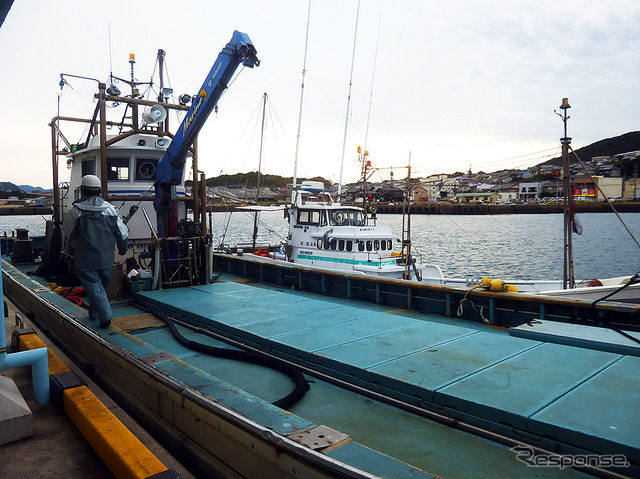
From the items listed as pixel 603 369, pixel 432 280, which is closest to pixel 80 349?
pixel 603 369

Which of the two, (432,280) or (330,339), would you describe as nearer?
(330,339)

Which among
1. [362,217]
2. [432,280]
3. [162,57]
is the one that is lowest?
[432,280]

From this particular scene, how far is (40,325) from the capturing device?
6.06 m

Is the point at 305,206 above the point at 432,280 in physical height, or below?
above

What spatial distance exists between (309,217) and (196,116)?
26.4 feet

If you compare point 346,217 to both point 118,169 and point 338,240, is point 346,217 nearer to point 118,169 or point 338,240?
point 338,240

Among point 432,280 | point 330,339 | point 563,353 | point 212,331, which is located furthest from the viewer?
point 432,280

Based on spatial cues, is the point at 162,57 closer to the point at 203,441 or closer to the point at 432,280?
the point at 432,280

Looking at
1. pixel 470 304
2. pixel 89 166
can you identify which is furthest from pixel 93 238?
pixel 89 166

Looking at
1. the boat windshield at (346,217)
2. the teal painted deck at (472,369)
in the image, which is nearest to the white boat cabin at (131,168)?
the teal painted deck at (472,369)

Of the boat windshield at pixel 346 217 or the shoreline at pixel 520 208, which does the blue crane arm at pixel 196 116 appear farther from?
the shoreline at pixel 520 208

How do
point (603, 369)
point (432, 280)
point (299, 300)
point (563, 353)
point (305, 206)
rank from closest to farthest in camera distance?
point (603, 369) → point (563, 353) → point (299, 300) → point (432, 280) → point (305, 206)

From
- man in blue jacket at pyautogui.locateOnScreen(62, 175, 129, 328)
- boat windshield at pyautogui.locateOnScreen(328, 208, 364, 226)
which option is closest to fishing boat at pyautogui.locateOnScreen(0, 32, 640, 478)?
man in blue jacket at pyautogui.locateOnScreen(62, 175, 129, 328)

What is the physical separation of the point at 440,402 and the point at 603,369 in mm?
1437
